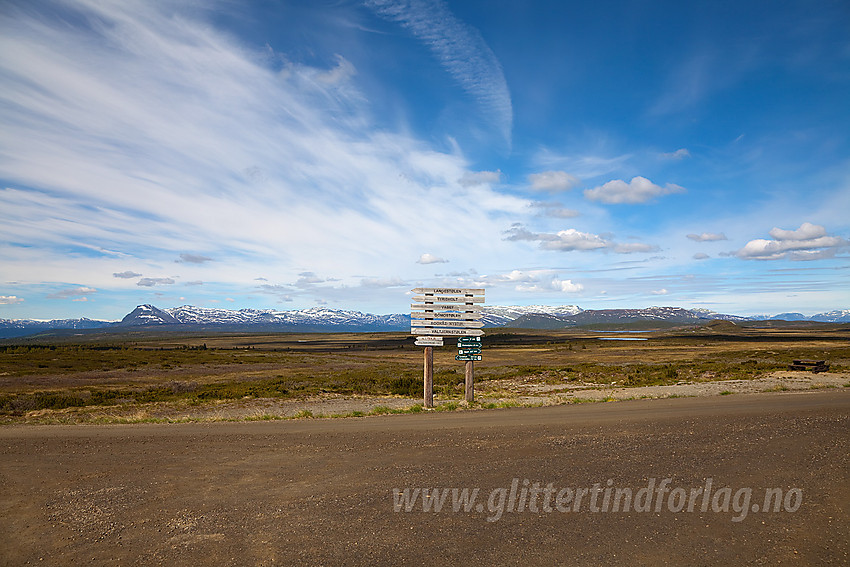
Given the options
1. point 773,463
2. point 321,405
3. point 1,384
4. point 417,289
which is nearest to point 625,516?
point 773,463

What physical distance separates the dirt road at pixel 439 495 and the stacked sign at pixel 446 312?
20.2 feet

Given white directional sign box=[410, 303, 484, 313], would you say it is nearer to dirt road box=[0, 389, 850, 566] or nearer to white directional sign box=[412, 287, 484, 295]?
white directional sign box=[412, 287, 484, 295]

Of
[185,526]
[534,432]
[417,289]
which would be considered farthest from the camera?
[417,289]

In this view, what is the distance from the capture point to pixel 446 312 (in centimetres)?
1861

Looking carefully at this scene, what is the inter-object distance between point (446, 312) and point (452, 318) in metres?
0.35

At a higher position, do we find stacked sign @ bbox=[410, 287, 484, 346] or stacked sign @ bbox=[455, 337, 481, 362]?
stacked sign @ bbox=[410, 287, 484, 346]

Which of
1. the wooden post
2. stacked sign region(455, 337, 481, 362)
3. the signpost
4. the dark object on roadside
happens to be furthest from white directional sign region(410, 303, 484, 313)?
the dark object on roadside

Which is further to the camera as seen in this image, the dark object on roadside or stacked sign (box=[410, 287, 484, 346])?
the dark object on roadside

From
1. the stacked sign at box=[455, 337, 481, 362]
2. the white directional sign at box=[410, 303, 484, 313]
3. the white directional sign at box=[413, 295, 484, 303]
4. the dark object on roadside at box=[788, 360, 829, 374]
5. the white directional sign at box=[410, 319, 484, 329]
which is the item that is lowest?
the dark object on roadside at box=[788, 360, 829, 374]

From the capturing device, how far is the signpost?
1844 cm

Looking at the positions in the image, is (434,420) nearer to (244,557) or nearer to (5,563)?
(244,557)

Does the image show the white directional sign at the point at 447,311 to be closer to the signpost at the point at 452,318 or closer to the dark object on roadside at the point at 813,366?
the signpost at the point at 452,318

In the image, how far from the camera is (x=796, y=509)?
21.5 feet

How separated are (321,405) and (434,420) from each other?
9.17 metres
